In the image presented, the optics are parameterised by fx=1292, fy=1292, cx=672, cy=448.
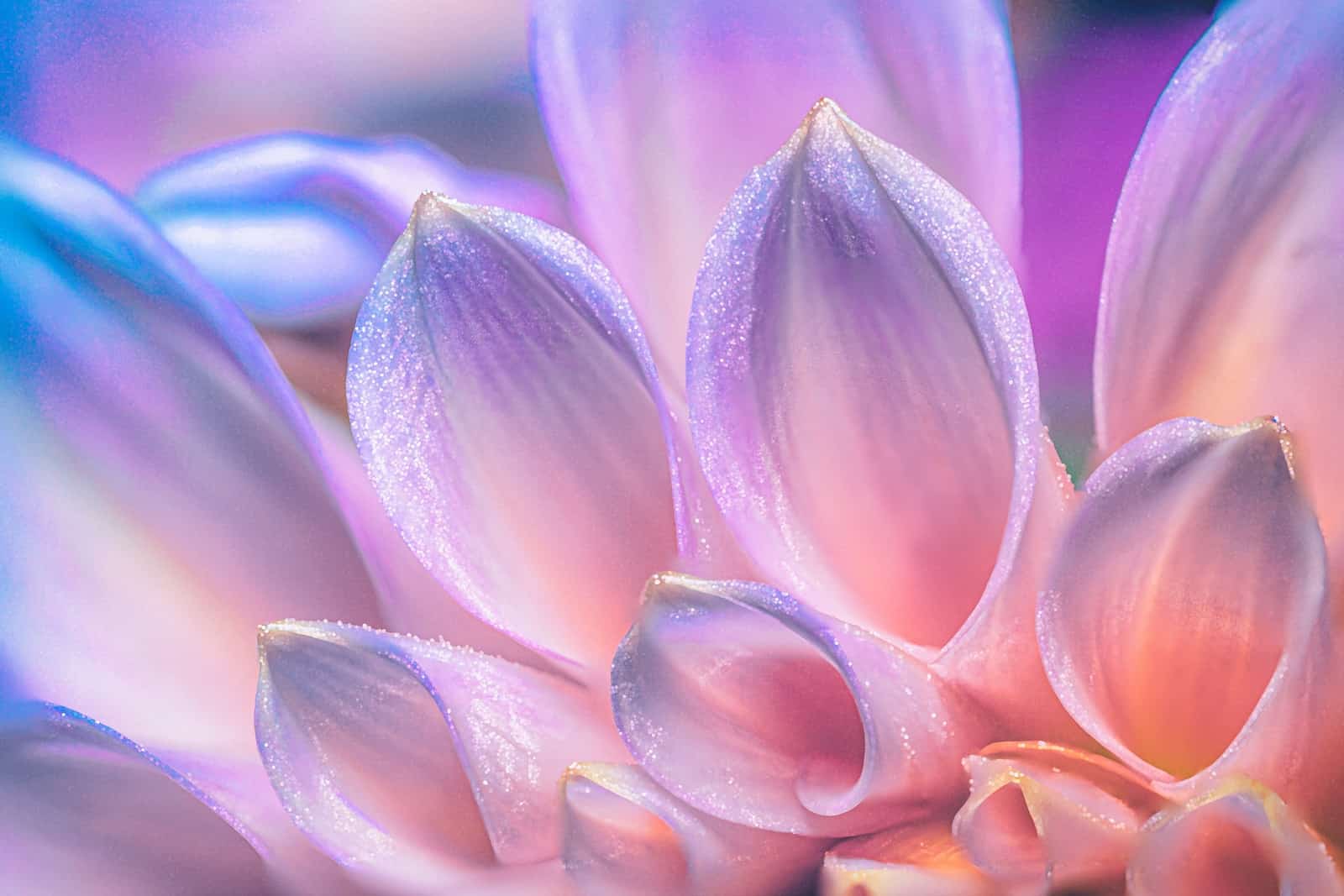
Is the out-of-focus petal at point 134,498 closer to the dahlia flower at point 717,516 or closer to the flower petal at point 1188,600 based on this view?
the dahlia flower at point 717,516

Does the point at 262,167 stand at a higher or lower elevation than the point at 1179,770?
higher

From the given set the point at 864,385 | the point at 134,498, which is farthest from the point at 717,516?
Answer: the point at 134,498

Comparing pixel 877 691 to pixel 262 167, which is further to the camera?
pixel 262 167

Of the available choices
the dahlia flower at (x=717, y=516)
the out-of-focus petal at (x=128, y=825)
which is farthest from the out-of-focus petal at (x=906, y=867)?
the out-of-focus petal at (x=128, y=825)

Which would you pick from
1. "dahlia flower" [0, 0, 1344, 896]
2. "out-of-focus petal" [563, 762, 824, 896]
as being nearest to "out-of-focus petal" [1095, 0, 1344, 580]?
"dahlia flower" [0, 0, 1344, 896]

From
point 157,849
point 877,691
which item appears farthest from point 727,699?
point 157,849

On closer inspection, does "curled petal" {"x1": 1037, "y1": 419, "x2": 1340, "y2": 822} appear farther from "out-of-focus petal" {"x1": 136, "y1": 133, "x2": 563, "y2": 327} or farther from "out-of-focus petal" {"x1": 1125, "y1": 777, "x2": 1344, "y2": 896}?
"out-of-focus petal" {"x1": 136, "y1": 133, "x2": 563, "y2": 327}

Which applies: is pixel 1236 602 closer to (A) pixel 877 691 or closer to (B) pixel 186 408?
(A) pixel 877 691
